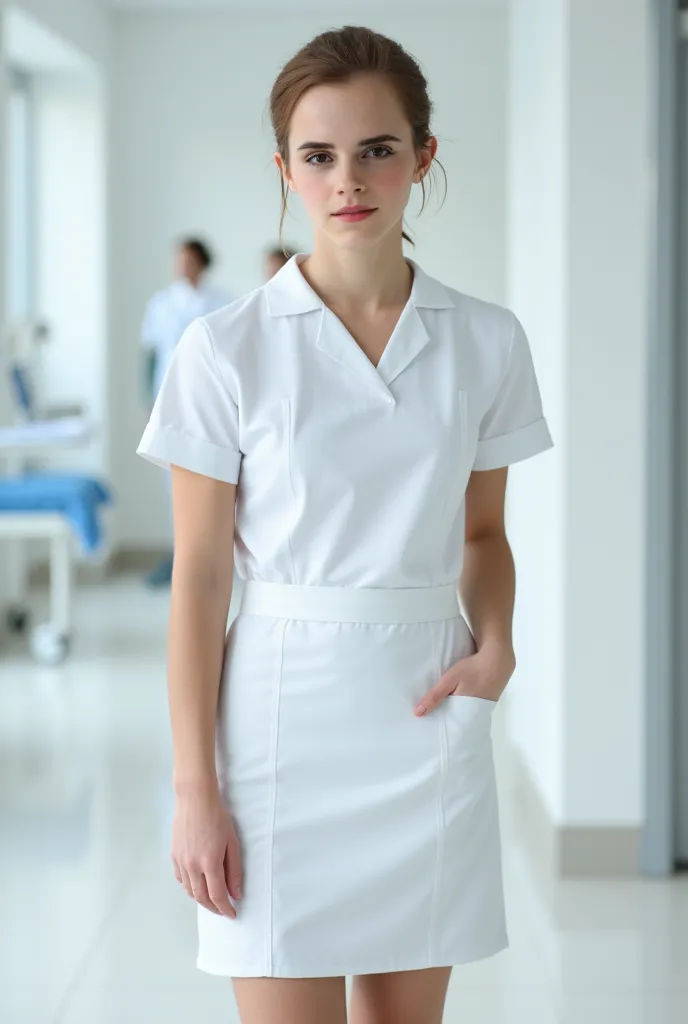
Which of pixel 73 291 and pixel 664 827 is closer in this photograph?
pixel 664 827

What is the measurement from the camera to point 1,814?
3.41 meters

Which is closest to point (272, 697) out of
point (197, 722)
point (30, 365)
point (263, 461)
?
point (197, 722)

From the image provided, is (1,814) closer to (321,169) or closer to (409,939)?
(409,939)

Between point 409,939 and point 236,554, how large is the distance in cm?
37

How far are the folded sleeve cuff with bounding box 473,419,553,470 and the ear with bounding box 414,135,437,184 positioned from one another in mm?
246

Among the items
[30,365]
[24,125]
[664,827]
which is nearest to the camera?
[664,827]

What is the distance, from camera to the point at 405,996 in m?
1.26

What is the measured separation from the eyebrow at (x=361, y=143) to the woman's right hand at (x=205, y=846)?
0.55 metres

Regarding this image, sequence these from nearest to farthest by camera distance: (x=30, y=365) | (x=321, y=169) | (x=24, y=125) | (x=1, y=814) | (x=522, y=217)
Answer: (x=321, y=169)
(x=1, y=814)
(x=522, y=217)
(x=30, y=365)
(x=24, y=125)

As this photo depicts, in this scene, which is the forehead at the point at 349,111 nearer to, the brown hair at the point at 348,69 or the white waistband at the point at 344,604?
the brown hair at the point at 348,69

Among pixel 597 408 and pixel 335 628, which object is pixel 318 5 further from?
pixel 335 628

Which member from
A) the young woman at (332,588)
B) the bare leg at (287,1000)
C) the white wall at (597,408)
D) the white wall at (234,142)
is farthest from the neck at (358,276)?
the white wall at (234,142)

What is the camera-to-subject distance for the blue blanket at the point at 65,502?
484 cm

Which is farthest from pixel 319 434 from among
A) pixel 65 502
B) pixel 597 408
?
pixel 65 502
